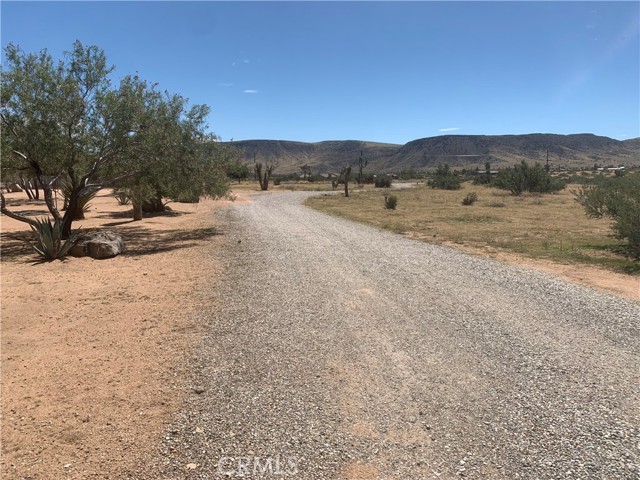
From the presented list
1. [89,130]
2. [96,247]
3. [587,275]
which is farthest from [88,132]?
[587,275]

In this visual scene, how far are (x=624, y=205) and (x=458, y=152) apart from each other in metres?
136

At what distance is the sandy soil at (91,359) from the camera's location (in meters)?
3.58

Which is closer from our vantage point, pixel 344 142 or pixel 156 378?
pixel 156 378

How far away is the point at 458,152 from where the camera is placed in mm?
141750

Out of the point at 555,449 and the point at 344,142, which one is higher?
the point at 344,142

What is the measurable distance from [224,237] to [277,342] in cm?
1105

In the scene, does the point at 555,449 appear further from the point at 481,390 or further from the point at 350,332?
the point at 350,332

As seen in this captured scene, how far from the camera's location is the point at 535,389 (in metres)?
4.38

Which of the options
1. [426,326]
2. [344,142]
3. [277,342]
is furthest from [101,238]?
[344,142]

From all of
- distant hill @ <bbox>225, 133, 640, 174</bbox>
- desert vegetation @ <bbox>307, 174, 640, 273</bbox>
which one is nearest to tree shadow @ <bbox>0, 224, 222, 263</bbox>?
desert vegetation @ <bbox>307, 174, 640, 273</bbox>

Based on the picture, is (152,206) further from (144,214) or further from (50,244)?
(50,244)

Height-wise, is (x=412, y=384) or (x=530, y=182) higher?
(x=530, y=182)

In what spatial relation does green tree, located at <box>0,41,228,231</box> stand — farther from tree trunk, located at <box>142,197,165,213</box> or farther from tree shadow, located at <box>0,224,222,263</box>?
tree trunk, located at <box>142,197,165,213</box>

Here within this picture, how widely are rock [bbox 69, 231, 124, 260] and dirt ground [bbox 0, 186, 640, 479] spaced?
1.71 feet
